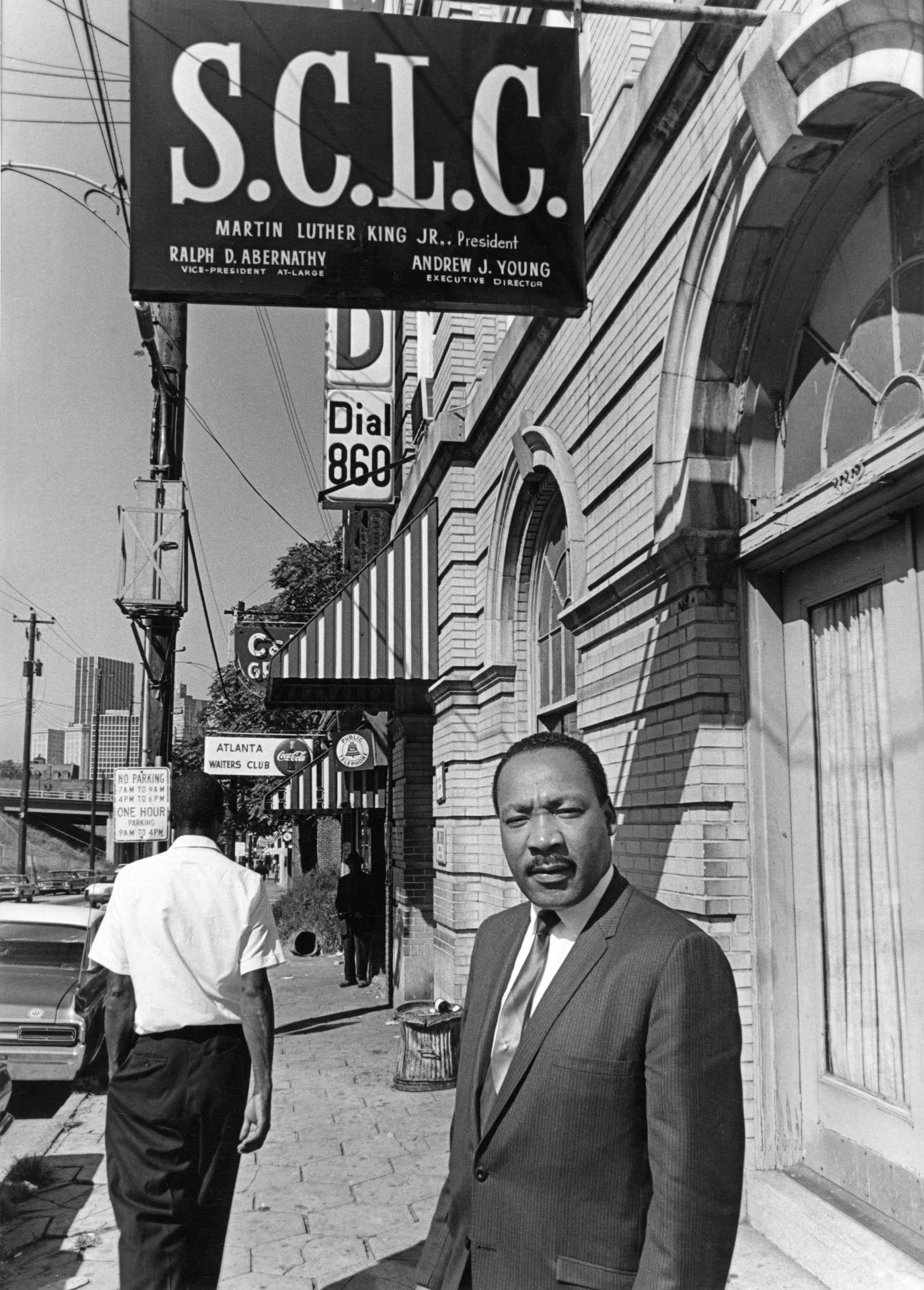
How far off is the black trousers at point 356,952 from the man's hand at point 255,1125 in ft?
36.4

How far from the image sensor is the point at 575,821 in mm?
2365

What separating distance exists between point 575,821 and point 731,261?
3560mm

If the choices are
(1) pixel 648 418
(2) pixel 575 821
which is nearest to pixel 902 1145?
(2) pixel 575 821

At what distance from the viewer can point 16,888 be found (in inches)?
1251

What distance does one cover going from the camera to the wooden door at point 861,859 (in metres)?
4.05

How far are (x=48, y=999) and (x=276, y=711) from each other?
21809 mm

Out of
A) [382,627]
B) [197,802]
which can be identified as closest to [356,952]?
[382,627]

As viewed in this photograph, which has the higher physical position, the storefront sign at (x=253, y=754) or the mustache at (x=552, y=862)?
the storefront sign at (x=253, y=754)

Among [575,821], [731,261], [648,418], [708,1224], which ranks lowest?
[708,1224]

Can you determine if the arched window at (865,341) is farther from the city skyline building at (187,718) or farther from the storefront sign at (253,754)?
the city skyline building at (187,718)

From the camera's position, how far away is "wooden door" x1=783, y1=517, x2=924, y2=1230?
4047 mm

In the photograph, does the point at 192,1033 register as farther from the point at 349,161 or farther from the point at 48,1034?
the point at 48,1034

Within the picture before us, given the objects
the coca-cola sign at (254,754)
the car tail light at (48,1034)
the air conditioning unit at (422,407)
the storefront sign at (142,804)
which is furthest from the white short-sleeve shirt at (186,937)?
the coca-cola sign at (254,754)

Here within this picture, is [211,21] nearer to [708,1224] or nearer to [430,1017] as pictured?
[708,1224]
